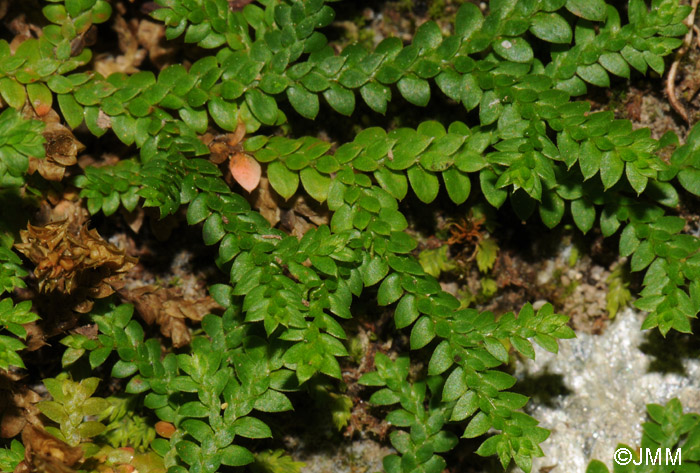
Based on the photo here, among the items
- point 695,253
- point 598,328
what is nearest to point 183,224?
point 598,328

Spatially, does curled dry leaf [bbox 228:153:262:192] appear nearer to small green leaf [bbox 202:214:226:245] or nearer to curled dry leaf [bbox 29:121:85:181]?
small green leaf [bbox 202:214:226:245]

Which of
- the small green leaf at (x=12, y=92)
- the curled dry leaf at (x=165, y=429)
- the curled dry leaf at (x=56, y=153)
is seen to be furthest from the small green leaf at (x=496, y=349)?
the small green leaf at (x=12, y=92)

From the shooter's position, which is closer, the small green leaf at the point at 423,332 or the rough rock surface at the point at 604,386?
the small green leaf at the point at 423,332

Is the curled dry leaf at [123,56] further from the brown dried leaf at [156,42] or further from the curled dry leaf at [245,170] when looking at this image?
the curled dry leaf at [245,170]

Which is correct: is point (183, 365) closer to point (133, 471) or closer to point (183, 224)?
point (133, 471)

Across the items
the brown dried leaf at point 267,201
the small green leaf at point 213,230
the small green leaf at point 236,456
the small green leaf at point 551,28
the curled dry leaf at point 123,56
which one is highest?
the small green leaf at point 551,28

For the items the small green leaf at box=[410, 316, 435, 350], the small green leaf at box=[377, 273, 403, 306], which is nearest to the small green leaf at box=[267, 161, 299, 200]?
the small green leaf at box=[377, 273, 403, 306]
